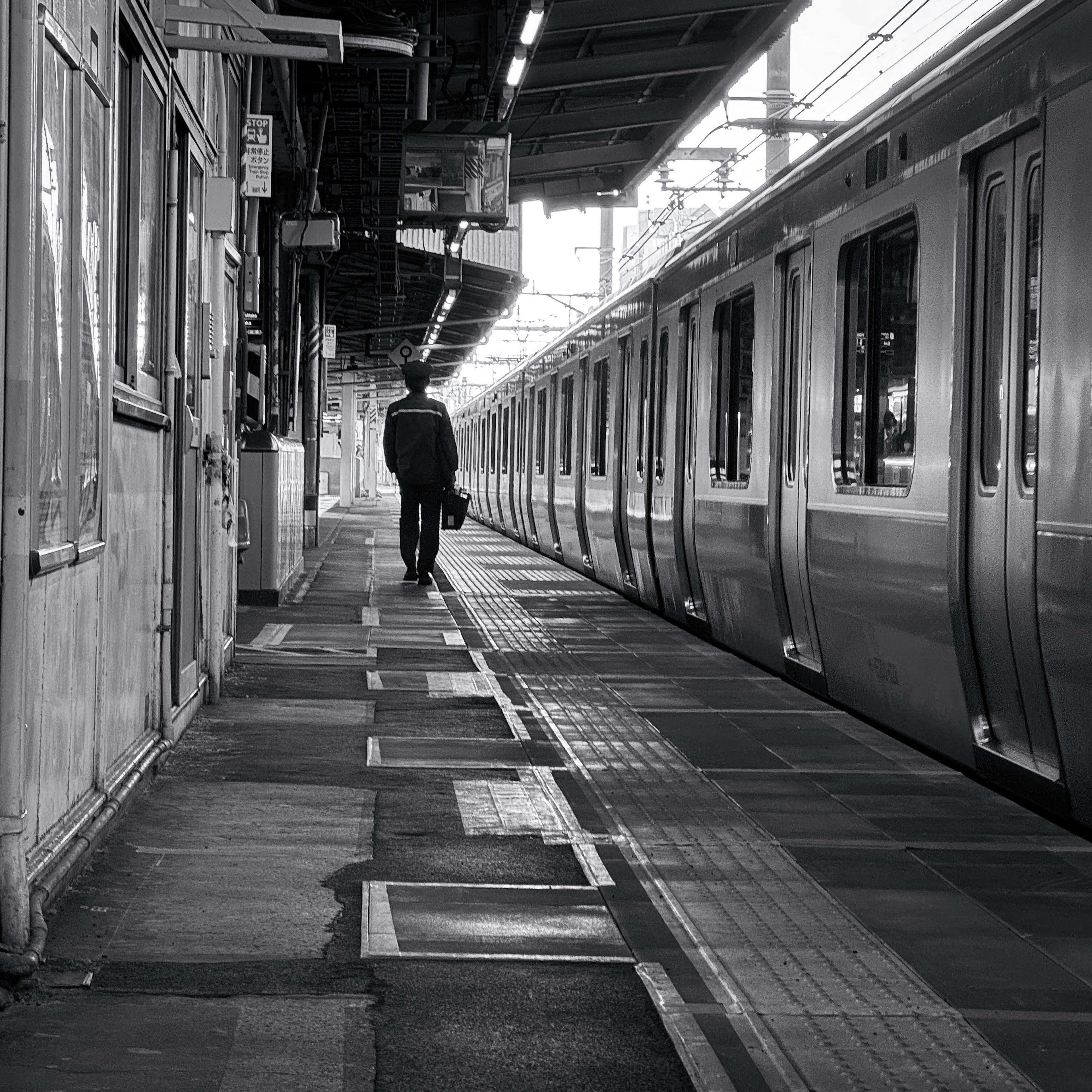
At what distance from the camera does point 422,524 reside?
1491cm

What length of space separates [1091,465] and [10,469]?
108 inches

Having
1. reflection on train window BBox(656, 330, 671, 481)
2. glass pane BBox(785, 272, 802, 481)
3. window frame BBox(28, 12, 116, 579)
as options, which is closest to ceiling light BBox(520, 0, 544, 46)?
reflection on train window BBox(656, 330, 671, 481)

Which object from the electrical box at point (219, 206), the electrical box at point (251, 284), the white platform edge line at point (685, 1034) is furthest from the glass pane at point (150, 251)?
the electrical box at point (251, 284)

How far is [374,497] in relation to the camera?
57906 millimetres

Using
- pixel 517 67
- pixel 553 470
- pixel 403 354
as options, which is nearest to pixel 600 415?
pixel 517 67

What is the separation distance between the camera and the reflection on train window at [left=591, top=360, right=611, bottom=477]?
14.1m

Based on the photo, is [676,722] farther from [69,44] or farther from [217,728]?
[69,44]

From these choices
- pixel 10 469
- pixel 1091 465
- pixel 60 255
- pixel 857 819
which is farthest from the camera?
pixel 857 819

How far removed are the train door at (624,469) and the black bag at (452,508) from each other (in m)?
1.66

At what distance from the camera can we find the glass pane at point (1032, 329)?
476cm

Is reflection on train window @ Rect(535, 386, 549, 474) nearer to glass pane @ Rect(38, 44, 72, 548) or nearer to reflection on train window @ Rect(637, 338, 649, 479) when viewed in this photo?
reflection on train window @ Rect(637, 338, 649, 479)

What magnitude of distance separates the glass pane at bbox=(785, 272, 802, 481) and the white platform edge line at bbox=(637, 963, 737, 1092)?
4.20m

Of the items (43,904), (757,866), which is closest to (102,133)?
(43,904)

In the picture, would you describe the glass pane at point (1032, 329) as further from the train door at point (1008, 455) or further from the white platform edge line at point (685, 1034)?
the white platform edge line at point (685, 1034)
